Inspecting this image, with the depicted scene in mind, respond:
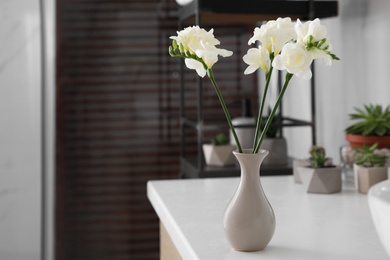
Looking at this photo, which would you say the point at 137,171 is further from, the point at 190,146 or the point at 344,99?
the point at 344,99

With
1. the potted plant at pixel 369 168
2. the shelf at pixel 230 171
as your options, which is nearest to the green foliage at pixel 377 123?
the potted plant at pixel 369 168

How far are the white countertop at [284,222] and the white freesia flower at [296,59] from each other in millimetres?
294

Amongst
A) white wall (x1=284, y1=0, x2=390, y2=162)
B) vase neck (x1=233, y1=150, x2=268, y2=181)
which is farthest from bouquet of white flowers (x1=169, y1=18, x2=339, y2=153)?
white wall (x1=284, y1=0, x2=390, y2=162)

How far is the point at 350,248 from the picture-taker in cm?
106

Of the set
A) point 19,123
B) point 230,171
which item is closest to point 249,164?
point 230,171

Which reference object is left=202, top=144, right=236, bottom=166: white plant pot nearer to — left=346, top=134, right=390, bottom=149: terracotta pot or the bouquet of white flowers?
left=346, top=134, right=390, bottom=149: terracotta pot

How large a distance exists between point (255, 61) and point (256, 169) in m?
0.18

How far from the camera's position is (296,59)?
97cm

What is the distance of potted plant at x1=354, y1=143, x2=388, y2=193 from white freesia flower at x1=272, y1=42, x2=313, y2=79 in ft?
2.06

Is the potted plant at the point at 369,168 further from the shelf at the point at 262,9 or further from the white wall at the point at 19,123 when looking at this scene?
the white wall at the point at 19,123

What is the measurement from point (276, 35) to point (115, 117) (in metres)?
2.01

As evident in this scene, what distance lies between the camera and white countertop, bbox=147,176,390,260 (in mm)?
1053

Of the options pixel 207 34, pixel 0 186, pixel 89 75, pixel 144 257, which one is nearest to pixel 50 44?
pixel 89 75

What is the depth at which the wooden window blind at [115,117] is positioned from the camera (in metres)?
2.90
